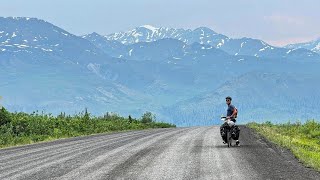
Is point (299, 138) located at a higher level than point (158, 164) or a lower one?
higher

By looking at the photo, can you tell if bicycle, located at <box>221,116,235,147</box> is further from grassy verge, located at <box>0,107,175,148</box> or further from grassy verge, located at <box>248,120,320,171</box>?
grassy verge, located at <box>0,107,175,148</box>

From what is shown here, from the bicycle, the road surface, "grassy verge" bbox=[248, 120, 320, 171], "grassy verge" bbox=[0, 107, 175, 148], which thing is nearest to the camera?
the road surface

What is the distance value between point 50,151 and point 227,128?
823cm

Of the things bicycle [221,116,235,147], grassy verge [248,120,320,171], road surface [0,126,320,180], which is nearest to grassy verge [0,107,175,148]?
road surface [0,126,320,180]

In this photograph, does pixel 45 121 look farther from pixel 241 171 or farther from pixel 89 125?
pixel 241 171

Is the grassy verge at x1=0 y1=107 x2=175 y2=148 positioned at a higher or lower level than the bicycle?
higher

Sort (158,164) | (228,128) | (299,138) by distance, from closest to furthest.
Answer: (158,164), (228,128), (299,138)

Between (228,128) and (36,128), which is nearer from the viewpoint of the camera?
(228,128)

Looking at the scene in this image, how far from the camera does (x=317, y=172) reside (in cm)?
1727

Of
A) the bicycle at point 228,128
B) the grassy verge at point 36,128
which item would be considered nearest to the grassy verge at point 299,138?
the bicycle at point 228,128

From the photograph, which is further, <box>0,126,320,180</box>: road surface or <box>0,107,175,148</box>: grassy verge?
<box>0,107,175,148</box>: grassy verge

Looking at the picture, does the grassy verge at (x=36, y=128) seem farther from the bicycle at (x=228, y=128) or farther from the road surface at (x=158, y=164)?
the bicycle at (x=228, y=128)

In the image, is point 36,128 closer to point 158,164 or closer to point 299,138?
point 299,138

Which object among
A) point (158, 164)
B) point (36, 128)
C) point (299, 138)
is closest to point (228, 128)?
point (158, 164)
